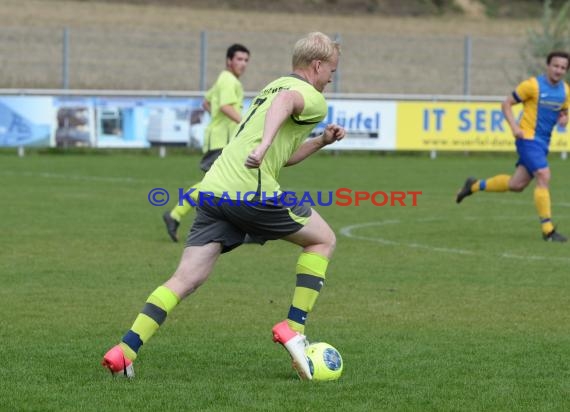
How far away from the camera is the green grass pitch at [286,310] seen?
680 cm

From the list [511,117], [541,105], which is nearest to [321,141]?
[511,117]

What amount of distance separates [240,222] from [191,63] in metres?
39.1

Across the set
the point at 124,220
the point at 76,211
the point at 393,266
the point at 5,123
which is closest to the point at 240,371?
the point at 393,266

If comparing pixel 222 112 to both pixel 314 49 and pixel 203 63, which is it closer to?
pixel 314 49

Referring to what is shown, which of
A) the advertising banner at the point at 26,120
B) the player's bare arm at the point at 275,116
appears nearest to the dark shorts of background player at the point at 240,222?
the player's bare arm at the point at 275,116

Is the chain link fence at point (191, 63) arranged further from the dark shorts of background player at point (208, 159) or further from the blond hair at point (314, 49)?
the blond hair at point (314, 49)

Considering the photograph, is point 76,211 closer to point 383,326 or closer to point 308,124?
point 383,326

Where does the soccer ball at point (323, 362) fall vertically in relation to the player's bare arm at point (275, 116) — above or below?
below

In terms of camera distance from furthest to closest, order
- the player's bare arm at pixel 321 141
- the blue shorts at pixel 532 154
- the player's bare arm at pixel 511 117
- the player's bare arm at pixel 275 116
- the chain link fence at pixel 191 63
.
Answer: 1. the chain link fence at pixel 191 63
2. the blue shorts at pixel 532 154
3. the player's bare arm at pixel 511 117
4. the player's bare arm at pixel 321 141
5. the player's bare arm at pixel 275 116

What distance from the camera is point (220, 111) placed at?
1397 cm

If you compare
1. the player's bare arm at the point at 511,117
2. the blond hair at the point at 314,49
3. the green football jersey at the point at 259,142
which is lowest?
the player's bare arm at the point at 511,117

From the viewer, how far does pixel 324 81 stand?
7.25m

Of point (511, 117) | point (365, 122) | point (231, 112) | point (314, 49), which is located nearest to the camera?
point (314, 49)

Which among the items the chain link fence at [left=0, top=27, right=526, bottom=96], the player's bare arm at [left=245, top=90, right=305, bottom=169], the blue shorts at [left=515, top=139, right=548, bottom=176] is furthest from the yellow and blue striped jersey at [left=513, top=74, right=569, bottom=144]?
the chain link fence at [left=0, top=27, right=526, bottom=96]
